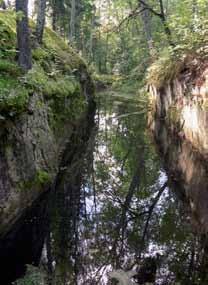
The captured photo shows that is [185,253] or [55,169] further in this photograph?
[55,169]

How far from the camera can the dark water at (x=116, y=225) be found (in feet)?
19.9

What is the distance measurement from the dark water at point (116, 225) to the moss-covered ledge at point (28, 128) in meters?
0.44

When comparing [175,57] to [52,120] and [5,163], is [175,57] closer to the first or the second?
[52,120]

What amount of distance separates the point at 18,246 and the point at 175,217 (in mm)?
2783

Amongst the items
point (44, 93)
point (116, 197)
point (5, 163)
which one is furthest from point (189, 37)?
point (5, 163)

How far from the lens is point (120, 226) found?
771 cm

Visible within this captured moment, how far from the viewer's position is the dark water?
605cm

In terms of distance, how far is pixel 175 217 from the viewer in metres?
7.90

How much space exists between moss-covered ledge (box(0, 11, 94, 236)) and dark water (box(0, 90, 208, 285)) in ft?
1.45

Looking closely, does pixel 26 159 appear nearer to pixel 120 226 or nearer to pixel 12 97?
pixel 12 97

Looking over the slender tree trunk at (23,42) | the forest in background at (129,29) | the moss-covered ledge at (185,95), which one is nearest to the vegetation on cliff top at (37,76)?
the slender tree trunk at (23,42)

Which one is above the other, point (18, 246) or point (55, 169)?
point (55, 169)

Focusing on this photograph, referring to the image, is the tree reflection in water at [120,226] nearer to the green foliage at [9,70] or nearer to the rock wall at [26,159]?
the rock wall at [26,159]

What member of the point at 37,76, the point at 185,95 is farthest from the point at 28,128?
the point at 185,95
